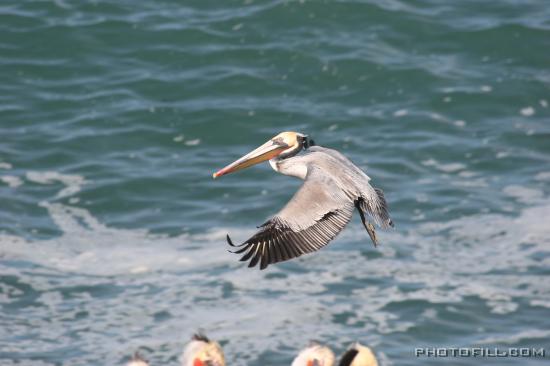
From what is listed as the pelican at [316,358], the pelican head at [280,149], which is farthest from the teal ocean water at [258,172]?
the pelican at [316,358]

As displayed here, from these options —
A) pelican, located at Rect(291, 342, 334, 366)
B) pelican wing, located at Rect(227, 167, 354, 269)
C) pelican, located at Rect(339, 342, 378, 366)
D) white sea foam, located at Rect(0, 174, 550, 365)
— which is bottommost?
pelican, located at Rect(339, 342, 378, 366)

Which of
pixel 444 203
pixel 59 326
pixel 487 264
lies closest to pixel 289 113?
pixel 444 203

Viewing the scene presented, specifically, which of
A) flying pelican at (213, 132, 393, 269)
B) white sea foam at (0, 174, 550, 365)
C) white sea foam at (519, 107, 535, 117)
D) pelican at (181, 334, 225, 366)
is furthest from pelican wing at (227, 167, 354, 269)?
white sea foam at (519, 107, 535, 117)

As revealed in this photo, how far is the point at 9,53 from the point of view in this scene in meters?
15.8

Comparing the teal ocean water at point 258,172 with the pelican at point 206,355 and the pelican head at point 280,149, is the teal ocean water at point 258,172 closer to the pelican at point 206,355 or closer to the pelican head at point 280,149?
the pelican head at point 280,149

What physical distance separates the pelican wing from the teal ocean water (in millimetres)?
3112

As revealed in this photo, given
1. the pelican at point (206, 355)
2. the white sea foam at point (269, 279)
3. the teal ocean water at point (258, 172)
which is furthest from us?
the teal ocean water at point (258, 172)

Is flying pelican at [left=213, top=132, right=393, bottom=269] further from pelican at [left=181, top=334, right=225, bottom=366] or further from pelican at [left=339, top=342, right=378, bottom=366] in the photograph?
pelican at [left=339, top=342, right=378, bottom=366]

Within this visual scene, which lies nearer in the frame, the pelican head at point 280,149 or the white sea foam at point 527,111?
the pelican head at point 280,149

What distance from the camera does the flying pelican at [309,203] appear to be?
22.9 feet

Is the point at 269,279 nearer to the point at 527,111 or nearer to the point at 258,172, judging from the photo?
the point at 258,172

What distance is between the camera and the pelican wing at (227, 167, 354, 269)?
Result: 22.8ft

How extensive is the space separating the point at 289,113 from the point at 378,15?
2988 mm

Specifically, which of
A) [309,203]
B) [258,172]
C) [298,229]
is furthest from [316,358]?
[258,172]
